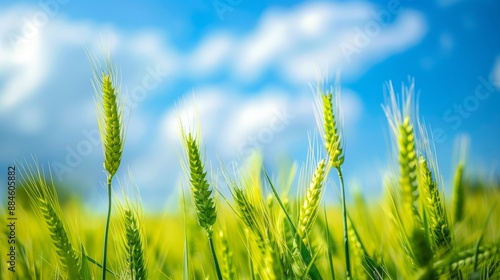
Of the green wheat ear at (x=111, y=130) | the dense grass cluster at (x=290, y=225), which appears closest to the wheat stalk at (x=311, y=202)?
the dense grass cluster at (x=290, y=225)

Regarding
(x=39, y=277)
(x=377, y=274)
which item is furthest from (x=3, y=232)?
(x=377, y=274)

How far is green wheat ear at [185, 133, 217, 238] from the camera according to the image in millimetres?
1051

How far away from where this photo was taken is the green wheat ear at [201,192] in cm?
105

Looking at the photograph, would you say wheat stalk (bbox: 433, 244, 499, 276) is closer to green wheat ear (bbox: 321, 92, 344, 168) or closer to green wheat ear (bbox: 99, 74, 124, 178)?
green wheat ear (bbox: 321, 92, 344, 168)

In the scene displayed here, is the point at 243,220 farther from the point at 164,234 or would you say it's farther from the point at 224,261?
the point at 164,234

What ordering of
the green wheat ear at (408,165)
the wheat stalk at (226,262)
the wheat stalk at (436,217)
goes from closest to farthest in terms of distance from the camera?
1. the green wheat ear at (408,165)
2. the wheat stalk at (436,217)
3. the wheat stalk at (226,262)

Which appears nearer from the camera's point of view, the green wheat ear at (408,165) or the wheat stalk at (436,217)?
the green wheat ear at (408,165)

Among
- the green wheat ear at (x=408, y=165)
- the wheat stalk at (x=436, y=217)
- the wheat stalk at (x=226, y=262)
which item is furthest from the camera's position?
the wheat stalk at (x=226, y=262)


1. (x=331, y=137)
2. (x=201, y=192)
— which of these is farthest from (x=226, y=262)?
(x=331, y=137)

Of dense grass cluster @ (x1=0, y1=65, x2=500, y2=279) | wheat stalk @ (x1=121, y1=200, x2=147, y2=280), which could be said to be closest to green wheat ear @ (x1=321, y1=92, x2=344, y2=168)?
dense grass cluster @ (x1=0, y1=65, x2=500, y2=279)

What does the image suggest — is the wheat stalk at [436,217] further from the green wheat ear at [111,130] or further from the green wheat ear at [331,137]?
the green wheat ear at [111,130]

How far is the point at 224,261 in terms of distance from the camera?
3.87 ft

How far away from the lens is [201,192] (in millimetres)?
1059

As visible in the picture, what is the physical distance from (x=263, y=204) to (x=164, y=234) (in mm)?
1342
